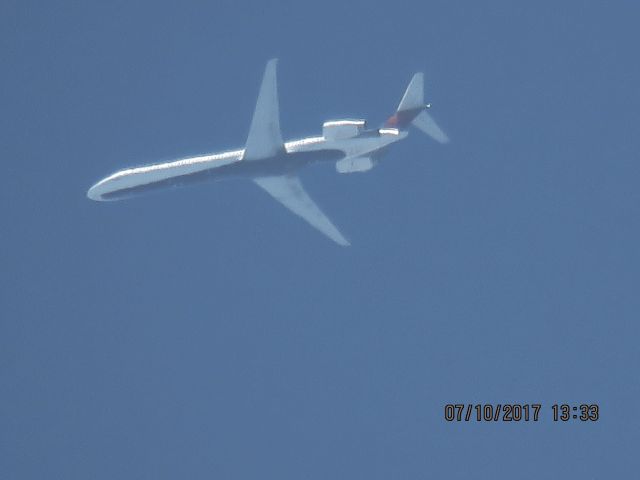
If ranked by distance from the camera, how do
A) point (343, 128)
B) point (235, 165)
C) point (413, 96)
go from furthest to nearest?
1. point (413, 96)
2. point (235, 165)
3. point (343, 128)

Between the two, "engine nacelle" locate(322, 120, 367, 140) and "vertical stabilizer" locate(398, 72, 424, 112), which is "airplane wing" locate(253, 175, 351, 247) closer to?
"engine nacelle" locate(322, 120, 367, 140)

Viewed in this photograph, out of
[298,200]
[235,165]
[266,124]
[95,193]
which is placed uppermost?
[266,124]

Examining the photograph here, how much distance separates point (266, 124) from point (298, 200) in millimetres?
5905

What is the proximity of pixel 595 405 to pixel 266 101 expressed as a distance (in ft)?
84.8

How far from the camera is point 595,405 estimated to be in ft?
241

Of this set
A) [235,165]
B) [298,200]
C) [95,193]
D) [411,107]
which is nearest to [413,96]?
[411,107]

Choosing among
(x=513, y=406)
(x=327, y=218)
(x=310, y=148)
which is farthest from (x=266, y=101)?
(x=513, y=406)

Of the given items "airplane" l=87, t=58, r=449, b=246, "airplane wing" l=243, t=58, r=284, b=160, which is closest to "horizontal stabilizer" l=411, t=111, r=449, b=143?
"airplane" l=87, t=58, r=449, b=246

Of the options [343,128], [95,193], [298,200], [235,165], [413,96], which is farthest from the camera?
[95,193]

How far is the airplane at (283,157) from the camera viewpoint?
67.6 meters

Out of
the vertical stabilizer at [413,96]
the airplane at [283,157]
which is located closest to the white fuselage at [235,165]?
the airplane at [283,157]

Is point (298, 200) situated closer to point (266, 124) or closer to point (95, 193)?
point (266, 124)

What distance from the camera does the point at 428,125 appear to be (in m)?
72.1

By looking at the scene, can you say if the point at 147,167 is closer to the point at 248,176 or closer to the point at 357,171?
the point at 248,176
